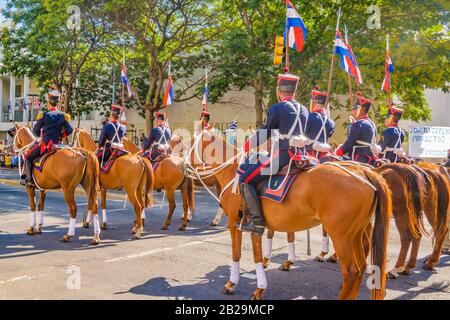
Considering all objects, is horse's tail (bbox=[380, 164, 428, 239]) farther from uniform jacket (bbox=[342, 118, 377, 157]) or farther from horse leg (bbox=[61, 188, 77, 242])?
horse leg (bbox=[61, 188, 77, 242])

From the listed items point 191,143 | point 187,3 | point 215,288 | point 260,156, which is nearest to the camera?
point 260,156

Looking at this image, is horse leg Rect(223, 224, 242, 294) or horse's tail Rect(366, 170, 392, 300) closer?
horse's tail Rect(366, 170, 392, 300)

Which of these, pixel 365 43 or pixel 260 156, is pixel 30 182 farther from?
pixel 365 43

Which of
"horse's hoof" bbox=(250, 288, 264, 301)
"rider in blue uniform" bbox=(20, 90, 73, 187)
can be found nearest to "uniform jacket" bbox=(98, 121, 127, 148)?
"rider in blue uniform" bbox=(20, 90, 73, 187)

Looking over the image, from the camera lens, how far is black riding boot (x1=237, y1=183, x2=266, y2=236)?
20.2ft

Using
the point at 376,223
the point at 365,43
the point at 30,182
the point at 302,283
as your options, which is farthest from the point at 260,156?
the point at 365,43

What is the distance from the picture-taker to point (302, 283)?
7023 millimetres

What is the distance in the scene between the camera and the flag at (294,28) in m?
8.15

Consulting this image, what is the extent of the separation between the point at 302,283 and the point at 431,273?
250cm

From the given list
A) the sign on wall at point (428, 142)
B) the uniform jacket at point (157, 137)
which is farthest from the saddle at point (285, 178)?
the sign on wall at point (428, 142)

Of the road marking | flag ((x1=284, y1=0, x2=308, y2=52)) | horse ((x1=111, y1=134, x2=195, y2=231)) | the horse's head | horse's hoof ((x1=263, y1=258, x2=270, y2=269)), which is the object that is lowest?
the road marking

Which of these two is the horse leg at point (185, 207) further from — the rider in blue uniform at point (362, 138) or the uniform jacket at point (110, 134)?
the rider in blue uniform at point (362, 138)

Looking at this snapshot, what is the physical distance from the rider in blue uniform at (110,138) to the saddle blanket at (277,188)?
5.75 meters

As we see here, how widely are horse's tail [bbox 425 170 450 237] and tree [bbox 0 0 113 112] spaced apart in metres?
17.1
